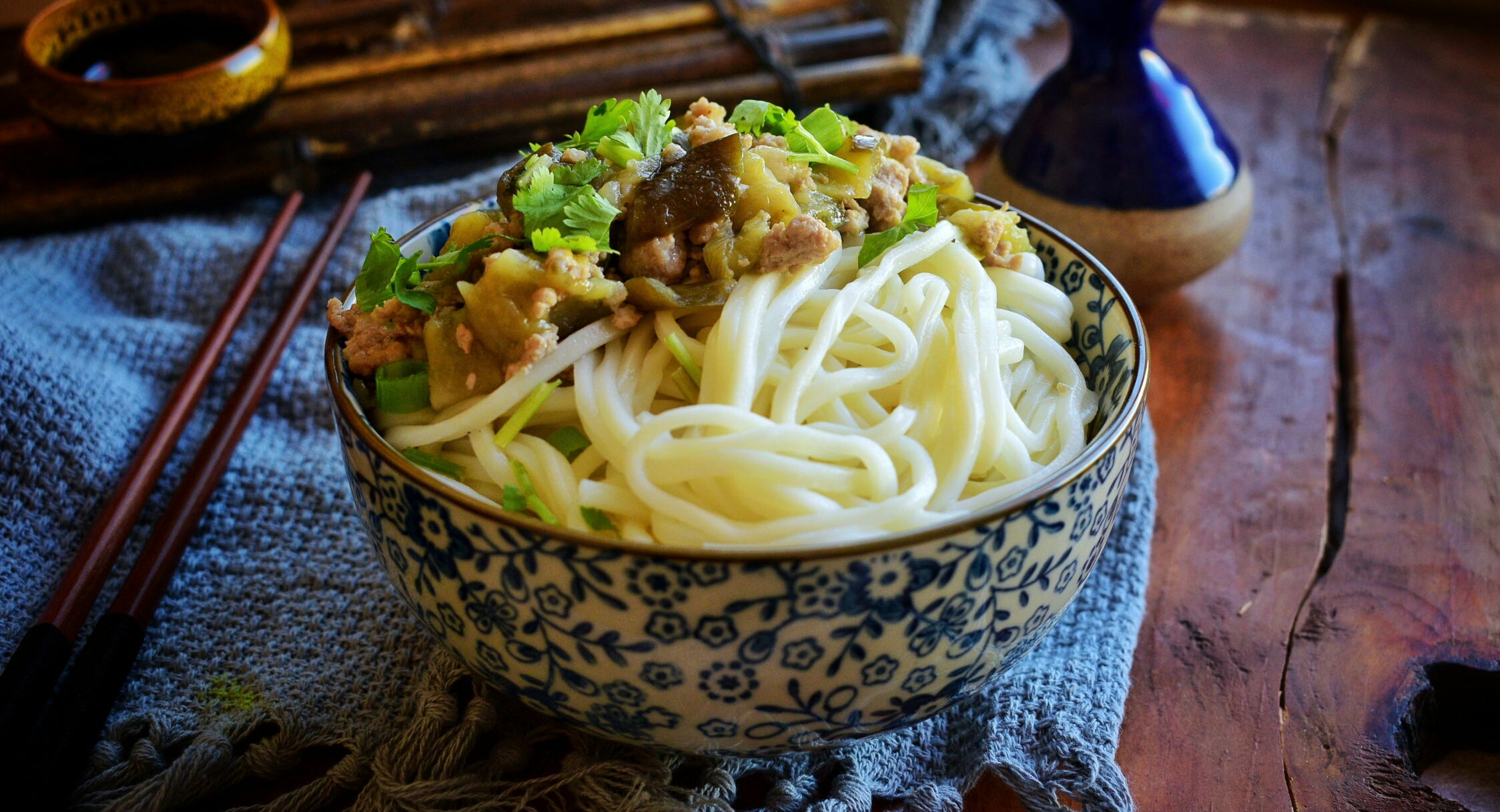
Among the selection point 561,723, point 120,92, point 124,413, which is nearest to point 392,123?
point 120,92

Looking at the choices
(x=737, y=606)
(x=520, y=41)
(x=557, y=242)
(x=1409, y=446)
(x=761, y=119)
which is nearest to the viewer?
(x=737, y=606)

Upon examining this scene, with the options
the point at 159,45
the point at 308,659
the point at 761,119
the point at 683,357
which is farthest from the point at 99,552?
the point at 159,45

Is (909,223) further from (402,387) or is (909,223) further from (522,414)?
(402,387)

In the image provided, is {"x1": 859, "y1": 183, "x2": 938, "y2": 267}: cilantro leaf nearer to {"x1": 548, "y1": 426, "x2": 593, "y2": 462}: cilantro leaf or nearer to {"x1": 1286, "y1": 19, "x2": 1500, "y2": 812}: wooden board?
{"x1": 548, "y1": 426, "x2": 593, "y2": 462}: cilantro leaf

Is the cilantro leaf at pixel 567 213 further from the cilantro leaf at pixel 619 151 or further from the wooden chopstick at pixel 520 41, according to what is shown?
the wooden chopstick at pixel 520 41

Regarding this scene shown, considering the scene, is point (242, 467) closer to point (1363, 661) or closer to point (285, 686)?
point (285, 686)

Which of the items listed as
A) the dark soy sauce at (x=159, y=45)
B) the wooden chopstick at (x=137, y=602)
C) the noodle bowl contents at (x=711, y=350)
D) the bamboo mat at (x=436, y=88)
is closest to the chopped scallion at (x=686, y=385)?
the noodle bowl contents at (x=711, y=350)
